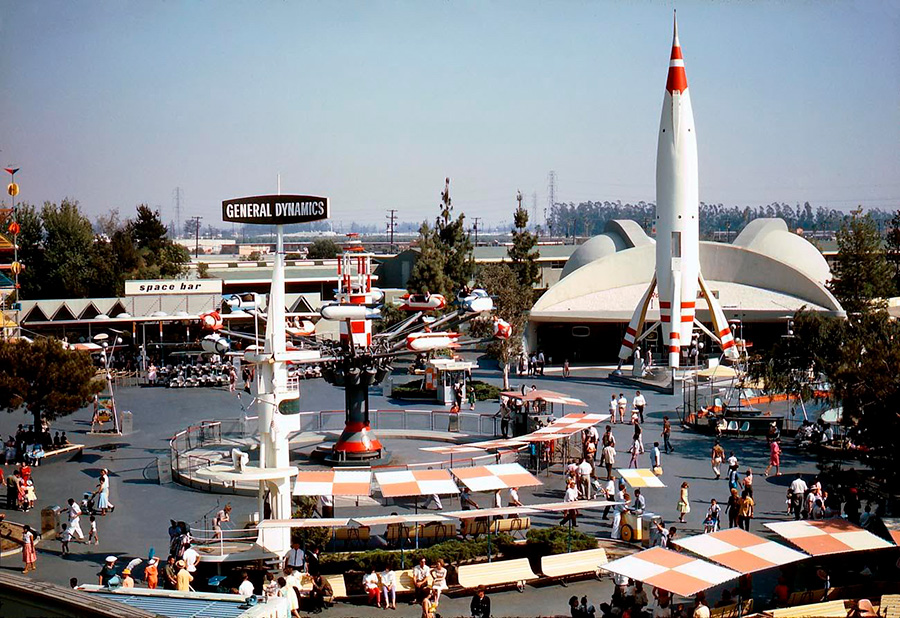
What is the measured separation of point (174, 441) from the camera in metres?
32.6

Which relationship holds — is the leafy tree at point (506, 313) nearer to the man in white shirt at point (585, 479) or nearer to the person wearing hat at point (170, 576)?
the man in white shirt at point (585, 479)

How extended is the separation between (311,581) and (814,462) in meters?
18.7

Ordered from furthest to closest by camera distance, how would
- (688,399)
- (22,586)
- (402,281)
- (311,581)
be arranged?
1. (402,281)
2. (688,399)
3. (311,581)
4. (22,586)

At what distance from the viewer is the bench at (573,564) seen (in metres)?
21.7

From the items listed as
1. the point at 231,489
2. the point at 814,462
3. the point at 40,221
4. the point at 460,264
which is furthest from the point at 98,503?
the point at 40,221

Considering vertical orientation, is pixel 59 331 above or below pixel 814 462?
above

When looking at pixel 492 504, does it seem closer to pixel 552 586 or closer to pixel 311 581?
pixel 552 586

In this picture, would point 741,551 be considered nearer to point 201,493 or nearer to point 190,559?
point 190,559

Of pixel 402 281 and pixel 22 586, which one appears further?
pixel 402 281

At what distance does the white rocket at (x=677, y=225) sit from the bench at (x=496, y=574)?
2671 centimetres

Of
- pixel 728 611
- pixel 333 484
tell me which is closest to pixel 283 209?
pixel 333 484

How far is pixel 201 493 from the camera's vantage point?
29375 millimetres

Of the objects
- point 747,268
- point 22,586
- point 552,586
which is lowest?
point 552,586

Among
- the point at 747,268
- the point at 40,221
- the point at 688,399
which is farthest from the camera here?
the point at 40,221
